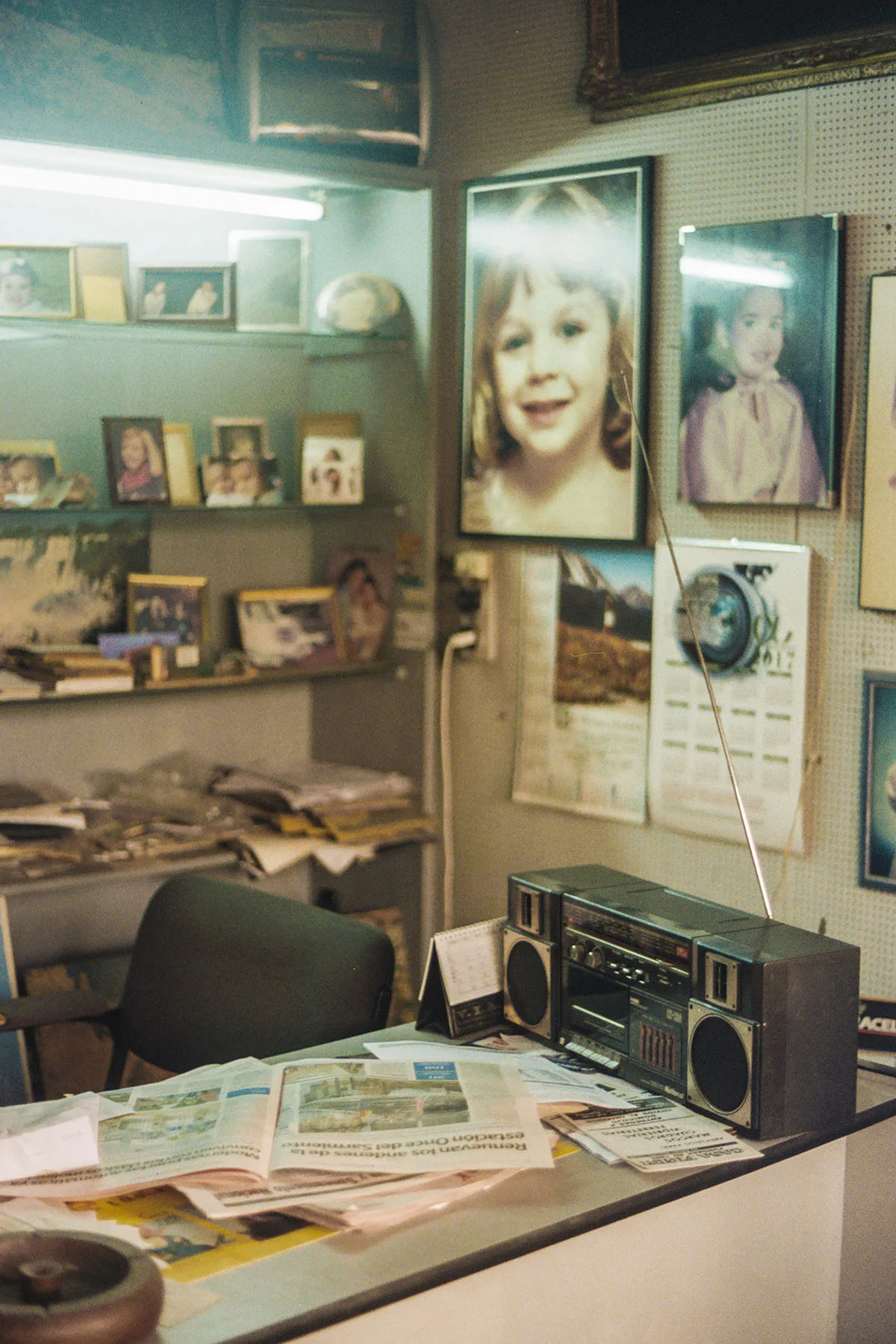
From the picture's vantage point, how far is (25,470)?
323 cm

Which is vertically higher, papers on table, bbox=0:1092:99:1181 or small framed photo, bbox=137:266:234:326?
small framed photo, bbox=137:266:234:326

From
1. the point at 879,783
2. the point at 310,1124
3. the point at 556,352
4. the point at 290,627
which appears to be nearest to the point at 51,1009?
the point at 310,1124

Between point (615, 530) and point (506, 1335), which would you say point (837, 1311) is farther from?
point (615, 530)

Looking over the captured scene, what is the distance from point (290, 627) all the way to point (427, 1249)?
2305 millimetres

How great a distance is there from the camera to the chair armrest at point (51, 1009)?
8.54ft

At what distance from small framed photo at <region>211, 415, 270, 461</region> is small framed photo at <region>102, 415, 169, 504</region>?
190mm

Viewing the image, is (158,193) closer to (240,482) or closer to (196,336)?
(196,336)

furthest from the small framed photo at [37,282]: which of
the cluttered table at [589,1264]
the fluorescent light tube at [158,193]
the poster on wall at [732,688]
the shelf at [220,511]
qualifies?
the cluttered table at [589,1264]

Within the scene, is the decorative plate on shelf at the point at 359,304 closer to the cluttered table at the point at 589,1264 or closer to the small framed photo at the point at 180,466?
A: the small framed photo at the point at 180,466

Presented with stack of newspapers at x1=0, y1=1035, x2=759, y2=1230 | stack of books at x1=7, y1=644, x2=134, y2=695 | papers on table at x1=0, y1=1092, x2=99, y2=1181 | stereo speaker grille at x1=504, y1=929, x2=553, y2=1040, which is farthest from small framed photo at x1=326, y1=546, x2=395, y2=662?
papers on table at x1=0, y1=1092, x2=99, y2=1181

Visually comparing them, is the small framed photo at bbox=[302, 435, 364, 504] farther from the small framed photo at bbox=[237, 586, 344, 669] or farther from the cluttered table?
the cluttered table

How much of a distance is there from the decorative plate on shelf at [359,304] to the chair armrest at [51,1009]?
70.3 inches

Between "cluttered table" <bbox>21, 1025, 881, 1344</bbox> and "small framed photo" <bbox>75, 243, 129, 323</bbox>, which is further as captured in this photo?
"small framed photo" <bbox>75, 243, 129, 323</bbox>

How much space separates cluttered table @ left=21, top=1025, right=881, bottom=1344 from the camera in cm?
154
